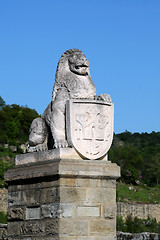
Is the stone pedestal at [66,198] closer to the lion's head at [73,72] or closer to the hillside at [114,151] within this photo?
the lion's head at [73,72]

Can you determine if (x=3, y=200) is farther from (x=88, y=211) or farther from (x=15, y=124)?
(x=88, y=211)

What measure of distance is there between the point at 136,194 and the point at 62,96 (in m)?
64.7

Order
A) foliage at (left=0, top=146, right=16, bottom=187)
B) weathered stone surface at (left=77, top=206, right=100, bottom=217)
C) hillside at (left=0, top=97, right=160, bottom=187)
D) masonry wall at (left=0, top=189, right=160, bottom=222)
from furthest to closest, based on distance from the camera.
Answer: hillside at (left=0, top=97, right=160, bottom=187), foliage at (left=0, top=146, right=16, bottom=187), masonry wall at (left=0, top=189, right=160, bottom=222), weathered stone surface at (left=77, top=206, right=100, bottom=217)

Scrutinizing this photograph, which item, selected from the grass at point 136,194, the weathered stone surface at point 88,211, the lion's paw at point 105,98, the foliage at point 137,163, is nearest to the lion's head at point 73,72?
the lion's paw at point 105,98

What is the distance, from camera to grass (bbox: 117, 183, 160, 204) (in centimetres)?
7000

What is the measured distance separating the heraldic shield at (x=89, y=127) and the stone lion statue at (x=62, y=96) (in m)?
0.16

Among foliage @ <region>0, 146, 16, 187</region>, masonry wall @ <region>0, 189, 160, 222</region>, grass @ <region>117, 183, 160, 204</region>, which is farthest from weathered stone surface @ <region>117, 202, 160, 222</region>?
foliage @ <region>0, 146, 16, 187</region>

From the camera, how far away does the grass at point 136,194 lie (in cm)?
7000

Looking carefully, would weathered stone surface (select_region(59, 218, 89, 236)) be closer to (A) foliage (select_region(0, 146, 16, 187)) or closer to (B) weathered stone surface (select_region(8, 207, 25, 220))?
(B) weathered stone surface (select_region(8, 207, 25, 220))

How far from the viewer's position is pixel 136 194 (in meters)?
73.9

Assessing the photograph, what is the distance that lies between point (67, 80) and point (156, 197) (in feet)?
219

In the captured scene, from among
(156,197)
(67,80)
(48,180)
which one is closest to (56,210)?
(48,180)

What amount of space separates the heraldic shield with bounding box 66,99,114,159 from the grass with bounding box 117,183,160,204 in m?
58.4

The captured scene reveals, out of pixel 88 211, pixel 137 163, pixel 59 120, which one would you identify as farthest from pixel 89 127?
pixel 137 163
